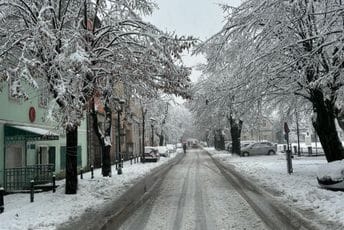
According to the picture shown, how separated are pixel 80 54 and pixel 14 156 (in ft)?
31.9

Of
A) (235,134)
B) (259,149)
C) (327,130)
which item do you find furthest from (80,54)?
(259,149)

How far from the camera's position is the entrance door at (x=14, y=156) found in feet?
68.7

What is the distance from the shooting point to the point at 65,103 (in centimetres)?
1397

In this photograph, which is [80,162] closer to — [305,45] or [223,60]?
[223,60]

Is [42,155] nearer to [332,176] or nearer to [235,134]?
[332,176]

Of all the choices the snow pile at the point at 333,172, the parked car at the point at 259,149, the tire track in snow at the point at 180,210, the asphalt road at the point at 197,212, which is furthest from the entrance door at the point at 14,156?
the parked car at the point at 259,149

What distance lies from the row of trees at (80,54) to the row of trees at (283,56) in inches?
68.6

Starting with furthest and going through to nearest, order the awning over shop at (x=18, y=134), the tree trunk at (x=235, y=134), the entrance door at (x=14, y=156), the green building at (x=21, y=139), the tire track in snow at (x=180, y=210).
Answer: the tree trunk at (x=235, y=134) < the entrance door at (x=14, y=156) < the awning over shop at (x=18, y=134) < the green building at (x=21, y=139) < the tire track in snow at (x=180, y=210)

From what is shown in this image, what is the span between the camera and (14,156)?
21.8 meters

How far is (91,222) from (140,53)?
7.88 meters

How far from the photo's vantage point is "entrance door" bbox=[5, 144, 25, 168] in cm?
2094

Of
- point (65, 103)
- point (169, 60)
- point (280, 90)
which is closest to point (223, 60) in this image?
point (169, 60)

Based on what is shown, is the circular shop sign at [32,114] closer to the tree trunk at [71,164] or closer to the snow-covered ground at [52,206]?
the snow-covered ground at [52,206]

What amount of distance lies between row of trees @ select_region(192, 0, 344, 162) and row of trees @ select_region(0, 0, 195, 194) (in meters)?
1.74
